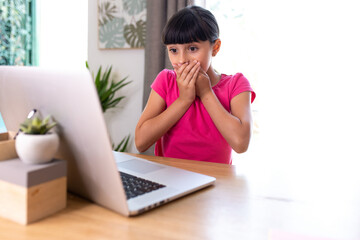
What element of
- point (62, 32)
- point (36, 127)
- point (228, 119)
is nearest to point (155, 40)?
point (228, 119)

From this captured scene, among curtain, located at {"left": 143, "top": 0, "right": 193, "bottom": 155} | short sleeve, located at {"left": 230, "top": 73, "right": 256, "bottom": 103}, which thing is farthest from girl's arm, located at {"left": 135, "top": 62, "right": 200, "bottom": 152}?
curtain, located at {"left": 143, "top": 0, "right": 193, "bottom": 155}

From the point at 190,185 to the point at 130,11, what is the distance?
7.15 feet

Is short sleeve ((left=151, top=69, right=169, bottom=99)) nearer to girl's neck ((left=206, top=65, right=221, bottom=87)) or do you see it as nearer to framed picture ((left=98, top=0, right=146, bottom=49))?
girl's neck ((left=206, top=65, right=221, bottom=87))

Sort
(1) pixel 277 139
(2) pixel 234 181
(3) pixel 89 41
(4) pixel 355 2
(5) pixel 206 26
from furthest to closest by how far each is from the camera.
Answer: (3) pixel 89 41 → (1) pixel 277 139 → (4) pixel 355 2 → (5) pixel 206 26 → (2) pixel 234 181

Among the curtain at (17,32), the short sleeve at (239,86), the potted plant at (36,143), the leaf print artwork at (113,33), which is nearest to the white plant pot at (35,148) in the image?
the potted plant at (36,143)

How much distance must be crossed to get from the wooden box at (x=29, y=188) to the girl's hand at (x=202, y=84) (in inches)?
A: 30.0

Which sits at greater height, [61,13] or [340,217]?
[61,13]

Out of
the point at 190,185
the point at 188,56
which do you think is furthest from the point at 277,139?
the point at 190,185

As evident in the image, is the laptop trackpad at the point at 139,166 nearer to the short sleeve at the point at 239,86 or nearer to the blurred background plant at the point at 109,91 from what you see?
the short sleeve at the point at 239,86

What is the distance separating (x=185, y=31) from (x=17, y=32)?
3356mm

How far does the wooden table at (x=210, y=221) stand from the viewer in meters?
0.52

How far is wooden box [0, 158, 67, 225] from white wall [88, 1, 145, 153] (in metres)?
2.11

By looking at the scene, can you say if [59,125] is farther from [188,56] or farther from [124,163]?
[188,56]

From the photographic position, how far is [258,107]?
7.81 feet
